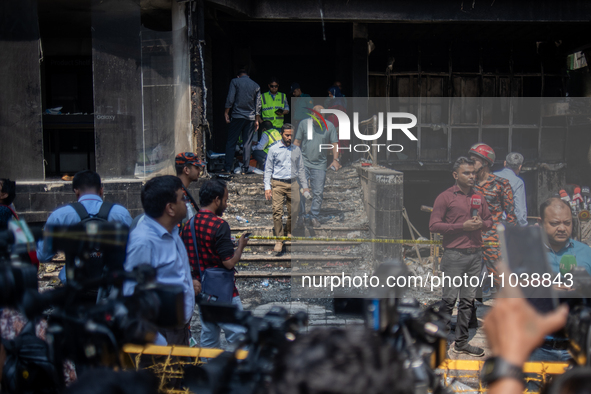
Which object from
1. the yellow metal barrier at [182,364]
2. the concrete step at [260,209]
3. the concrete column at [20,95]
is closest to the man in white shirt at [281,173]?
the concrete step at [260,209]

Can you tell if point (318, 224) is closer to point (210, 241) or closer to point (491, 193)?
point (491, 193)

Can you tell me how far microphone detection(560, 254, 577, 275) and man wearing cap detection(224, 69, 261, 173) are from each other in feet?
23.7

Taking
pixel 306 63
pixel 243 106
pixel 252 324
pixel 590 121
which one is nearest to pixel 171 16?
pixel 243 106

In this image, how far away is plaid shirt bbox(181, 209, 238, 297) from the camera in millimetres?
3646

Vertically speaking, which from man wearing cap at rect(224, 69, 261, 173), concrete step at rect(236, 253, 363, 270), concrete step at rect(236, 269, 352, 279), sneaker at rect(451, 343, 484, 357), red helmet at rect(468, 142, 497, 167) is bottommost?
sneaker at rect(451, 343, 484, 357)

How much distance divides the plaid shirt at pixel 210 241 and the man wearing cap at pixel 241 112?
620 centimetres

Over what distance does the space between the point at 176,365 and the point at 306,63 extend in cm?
1260

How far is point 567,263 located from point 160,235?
9.31 feet

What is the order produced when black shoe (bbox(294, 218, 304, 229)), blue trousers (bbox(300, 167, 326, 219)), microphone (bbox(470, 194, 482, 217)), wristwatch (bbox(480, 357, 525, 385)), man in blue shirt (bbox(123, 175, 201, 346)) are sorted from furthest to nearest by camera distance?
blue trousers (bbox(300, 167, 326, 219)) → black shoe (bbox(294, 218, 304, 229)) → microphone (bbox(470, 194, 482, 217)) → man in blue shirt (bbox(123, 175, 201, 346)) → wristwatch (bbox(480, 357, 525, 385))

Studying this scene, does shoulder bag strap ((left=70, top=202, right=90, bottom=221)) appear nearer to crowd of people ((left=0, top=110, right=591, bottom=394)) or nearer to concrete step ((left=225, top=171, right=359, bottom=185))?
crowd of people ((left=0, top=110, right=591, bottom=394))

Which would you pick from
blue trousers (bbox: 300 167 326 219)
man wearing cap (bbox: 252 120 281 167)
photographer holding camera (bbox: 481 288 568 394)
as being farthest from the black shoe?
photographer holding camera (bbox: 481 288 568 394)

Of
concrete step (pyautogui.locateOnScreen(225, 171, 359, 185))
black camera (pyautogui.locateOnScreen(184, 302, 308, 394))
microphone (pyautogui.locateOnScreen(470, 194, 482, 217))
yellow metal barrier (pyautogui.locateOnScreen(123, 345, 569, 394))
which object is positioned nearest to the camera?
black camera (pyautogui.locateOnScreen(184, 302, 308, 394))

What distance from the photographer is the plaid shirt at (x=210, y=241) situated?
3.65 metres

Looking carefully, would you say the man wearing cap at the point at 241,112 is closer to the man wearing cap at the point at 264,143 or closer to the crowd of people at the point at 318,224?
the man wearing cap at the point at 264,143
